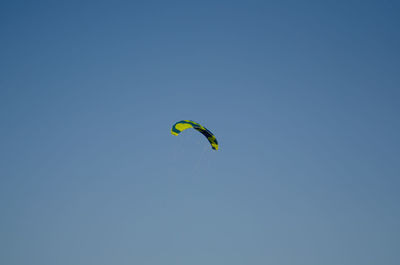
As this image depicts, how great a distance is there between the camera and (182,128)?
4228cm

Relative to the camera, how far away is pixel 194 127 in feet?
142

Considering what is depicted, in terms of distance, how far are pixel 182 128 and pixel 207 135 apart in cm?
325

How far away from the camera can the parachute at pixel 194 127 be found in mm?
41938

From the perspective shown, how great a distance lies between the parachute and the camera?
41.9m

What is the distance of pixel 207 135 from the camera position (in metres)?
44.2
